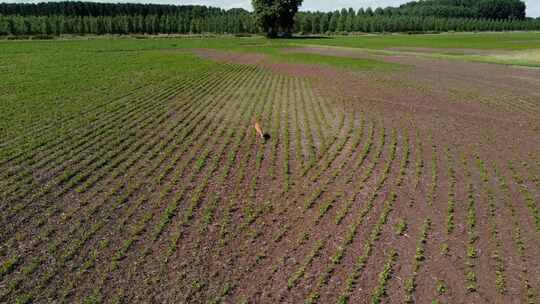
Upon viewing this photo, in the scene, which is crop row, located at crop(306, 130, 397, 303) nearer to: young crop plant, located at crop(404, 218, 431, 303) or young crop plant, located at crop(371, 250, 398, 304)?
young crop plant, located at crop(371, 250, 398, 304)

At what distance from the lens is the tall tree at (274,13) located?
105 meters

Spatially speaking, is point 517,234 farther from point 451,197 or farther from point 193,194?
point 193,194

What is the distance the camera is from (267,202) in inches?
415

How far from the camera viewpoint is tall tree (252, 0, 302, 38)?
105 m

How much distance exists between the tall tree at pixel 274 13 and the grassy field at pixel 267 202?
296 feet

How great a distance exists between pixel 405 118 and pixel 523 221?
10.3 m

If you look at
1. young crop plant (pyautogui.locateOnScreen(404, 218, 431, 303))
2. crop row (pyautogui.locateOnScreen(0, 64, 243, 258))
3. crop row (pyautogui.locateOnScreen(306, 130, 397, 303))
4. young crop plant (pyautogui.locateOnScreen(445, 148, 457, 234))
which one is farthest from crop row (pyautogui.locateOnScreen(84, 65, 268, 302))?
young crop plant (pyautogui.locateOnScreen(445, 148, 457, 234))

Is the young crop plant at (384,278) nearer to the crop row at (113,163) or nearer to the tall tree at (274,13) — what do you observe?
the crop row at (113,163)

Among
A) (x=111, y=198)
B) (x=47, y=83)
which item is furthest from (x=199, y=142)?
(x=47, y=83)

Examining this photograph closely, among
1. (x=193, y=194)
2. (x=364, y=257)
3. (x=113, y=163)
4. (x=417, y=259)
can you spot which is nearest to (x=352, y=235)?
(x=364, y=257)

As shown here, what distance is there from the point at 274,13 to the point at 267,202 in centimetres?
10254

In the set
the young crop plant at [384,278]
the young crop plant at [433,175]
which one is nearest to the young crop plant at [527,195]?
the young crop plant at [433,175]

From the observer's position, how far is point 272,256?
8164mm

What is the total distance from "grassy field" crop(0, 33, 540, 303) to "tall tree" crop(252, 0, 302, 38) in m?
90.2
